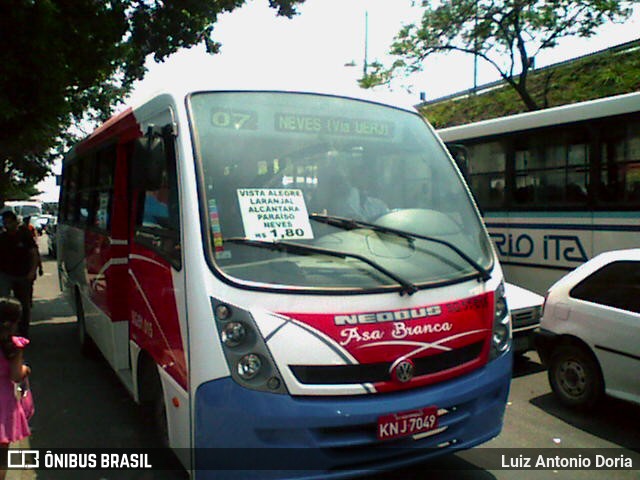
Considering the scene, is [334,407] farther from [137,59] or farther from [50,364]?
[137,59]

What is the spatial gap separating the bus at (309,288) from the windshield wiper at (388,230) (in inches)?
0.4

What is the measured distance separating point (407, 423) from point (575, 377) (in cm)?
273

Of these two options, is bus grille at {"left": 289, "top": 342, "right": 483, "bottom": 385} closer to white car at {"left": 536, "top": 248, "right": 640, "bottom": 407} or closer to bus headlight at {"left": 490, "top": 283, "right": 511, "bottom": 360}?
bus headlight at {"left": 490, "top": 283, "right": 511, "bottom": 360}

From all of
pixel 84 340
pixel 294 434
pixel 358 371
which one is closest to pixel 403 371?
pixel 358 371

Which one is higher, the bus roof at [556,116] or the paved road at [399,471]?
the bus roof at [556,116]

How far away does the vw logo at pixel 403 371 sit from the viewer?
128 inches

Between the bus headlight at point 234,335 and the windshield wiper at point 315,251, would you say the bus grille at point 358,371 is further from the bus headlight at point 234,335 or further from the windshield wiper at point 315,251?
the windshield wiper at point 315,251

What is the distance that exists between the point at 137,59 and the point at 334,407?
1030 centimetres

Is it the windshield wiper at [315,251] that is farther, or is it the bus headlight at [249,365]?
the windshield wiper at [315,251]

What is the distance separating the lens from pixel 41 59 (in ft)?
29.0

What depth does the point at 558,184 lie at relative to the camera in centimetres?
873

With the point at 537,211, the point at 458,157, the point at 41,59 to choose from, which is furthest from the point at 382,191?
the point at 41,59

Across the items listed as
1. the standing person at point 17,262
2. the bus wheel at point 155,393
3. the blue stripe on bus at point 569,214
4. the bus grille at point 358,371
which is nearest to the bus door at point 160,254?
the bus wheel at point 155,393

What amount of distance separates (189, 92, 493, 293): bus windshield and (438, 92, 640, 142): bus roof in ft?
15.7
